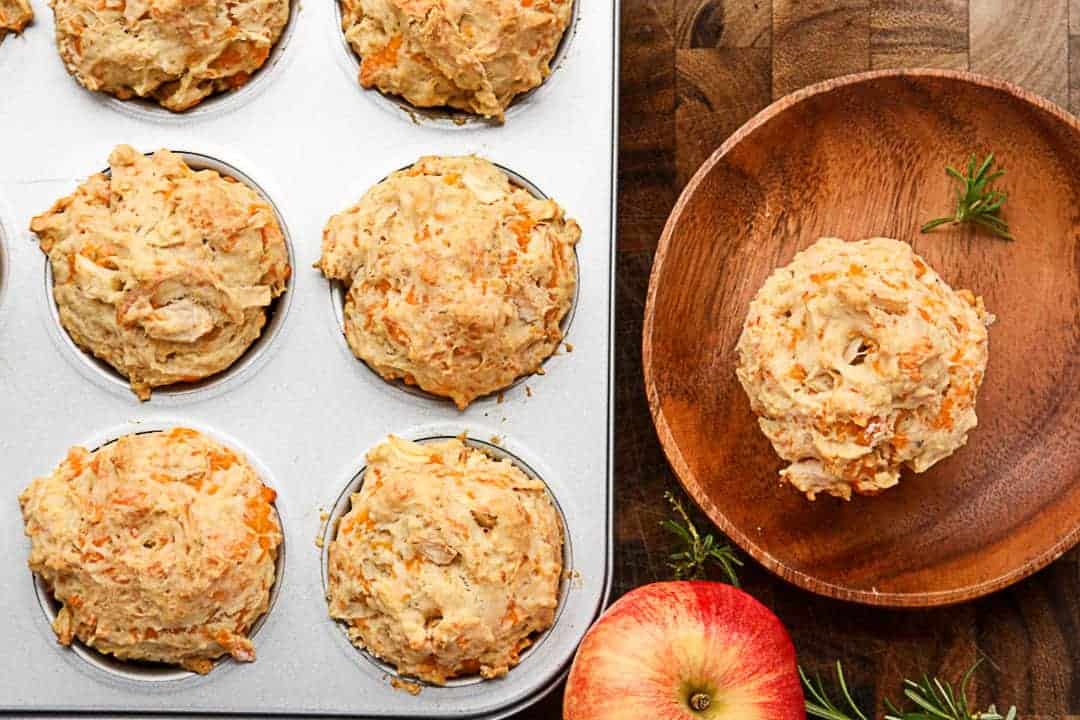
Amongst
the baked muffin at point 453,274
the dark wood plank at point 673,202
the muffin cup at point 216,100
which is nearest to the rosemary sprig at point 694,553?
the dark wood plank at point 673,202

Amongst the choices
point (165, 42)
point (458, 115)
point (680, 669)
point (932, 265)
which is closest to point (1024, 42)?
point (932, 265)

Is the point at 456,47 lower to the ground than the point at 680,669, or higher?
higher

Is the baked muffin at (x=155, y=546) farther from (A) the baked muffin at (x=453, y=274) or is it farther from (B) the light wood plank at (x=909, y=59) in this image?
(B) the light wood plank at (x=909, y=59)

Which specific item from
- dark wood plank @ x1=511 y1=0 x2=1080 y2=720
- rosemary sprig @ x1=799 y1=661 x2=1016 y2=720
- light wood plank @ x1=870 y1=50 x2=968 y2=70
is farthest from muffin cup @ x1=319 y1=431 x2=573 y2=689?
light wood plank @ x1=870 y1=50 x2=968 y2=70

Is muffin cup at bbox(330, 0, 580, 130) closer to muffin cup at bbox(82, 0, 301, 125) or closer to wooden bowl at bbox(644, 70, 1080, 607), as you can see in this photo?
muffin cup at bbox(82, 0, 301, 125)

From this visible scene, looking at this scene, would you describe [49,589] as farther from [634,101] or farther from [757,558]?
[634,101]

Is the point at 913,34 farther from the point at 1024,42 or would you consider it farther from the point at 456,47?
the point at 456,47

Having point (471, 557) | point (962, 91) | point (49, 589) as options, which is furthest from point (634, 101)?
point (49, 589)
